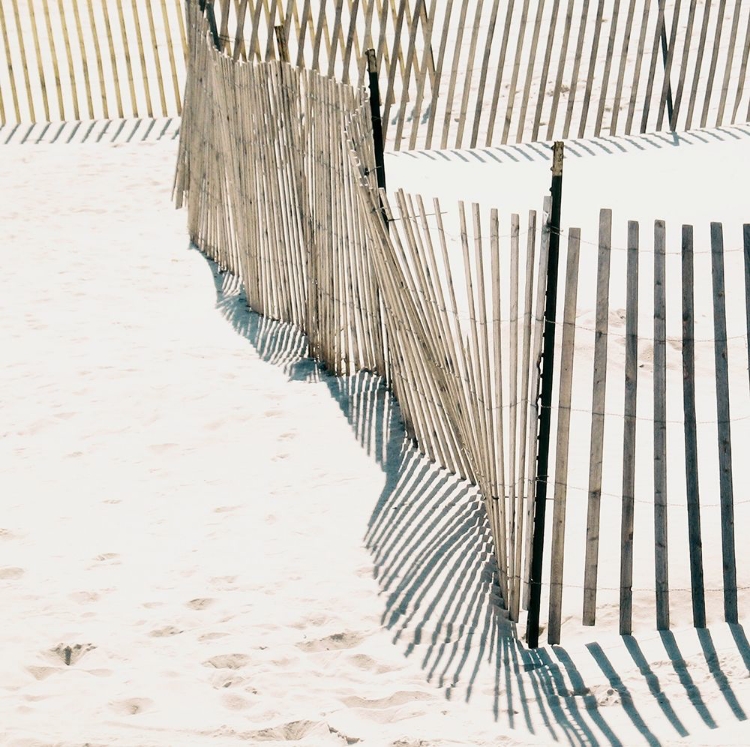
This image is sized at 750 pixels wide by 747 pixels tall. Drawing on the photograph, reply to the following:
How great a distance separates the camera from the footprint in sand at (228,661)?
11.0ft

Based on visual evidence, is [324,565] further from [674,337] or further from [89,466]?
[674,337]

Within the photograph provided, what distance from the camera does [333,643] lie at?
3473 mm

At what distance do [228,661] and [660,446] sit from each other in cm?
145

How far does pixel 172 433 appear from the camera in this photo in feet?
16.8

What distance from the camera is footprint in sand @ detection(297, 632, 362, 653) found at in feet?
11.3

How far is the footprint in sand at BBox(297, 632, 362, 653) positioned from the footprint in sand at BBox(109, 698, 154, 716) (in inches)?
20.3

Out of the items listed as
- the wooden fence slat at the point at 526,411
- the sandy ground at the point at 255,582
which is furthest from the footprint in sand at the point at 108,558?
the wooden fence slat at the point at 526,411

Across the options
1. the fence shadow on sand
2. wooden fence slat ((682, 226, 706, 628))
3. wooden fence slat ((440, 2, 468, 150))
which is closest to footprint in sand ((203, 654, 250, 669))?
the fence shadow on sand

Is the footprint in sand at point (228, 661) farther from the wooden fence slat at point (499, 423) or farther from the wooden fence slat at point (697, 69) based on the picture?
the wooden fence slat at point (697, 69)

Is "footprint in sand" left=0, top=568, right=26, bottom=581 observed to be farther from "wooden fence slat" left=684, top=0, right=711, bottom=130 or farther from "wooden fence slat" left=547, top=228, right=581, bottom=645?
"wooden fence slat" left=684, top=0, right=711, bottom=130

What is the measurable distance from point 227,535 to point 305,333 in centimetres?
221

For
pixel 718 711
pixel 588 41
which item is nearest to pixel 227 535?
pixel 718 711

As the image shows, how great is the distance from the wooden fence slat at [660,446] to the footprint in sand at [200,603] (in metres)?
1.46

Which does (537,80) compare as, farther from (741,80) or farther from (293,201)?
(293,201)
